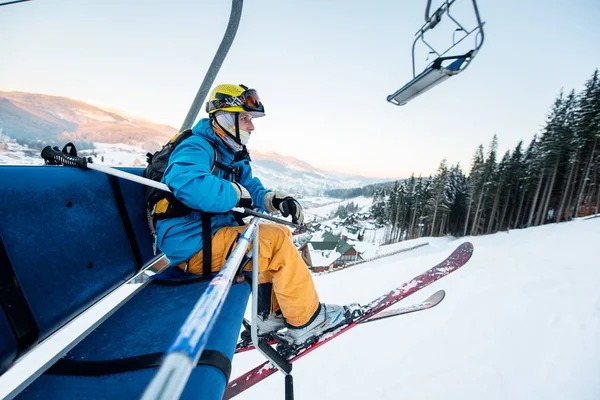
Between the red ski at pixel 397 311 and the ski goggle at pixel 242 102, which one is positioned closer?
the ski goggle at pixel 242 102

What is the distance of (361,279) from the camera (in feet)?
28.0

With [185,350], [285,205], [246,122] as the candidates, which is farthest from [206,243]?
[185,350]

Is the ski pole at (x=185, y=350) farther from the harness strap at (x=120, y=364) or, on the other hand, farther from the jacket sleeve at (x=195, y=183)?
the jacket sleeve at (x=195, y=183)

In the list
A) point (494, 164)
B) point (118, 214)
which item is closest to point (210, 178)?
point (118, 214)

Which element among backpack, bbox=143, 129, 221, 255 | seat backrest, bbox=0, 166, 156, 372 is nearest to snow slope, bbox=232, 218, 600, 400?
seat backrest, bbox=0, 166, 156, 372

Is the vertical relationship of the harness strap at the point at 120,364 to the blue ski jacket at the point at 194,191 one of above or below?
below

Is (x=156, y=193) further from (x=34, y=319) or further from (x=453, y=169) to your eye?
(x=453, y=169)

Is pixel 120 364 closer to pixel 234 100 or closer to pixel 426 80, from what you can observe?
pixel 234 100

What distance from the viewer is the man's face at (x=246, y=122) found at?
7.82ft

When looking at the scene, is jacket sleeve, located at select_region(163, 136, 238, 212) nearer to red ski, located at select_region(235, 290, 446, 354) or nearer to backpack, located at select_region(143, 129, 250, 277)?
backpack, located at select_region(143, 129, 250, 277)

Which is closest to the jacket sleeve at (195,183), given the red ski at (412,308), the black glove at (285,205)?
the black glove at (285,205)

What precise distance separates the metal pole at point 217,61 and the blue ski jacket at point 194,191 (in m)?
1.65

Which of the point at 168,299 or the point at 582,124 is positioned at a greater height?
the point at 582,124

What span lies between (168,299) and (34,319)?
0.67m
